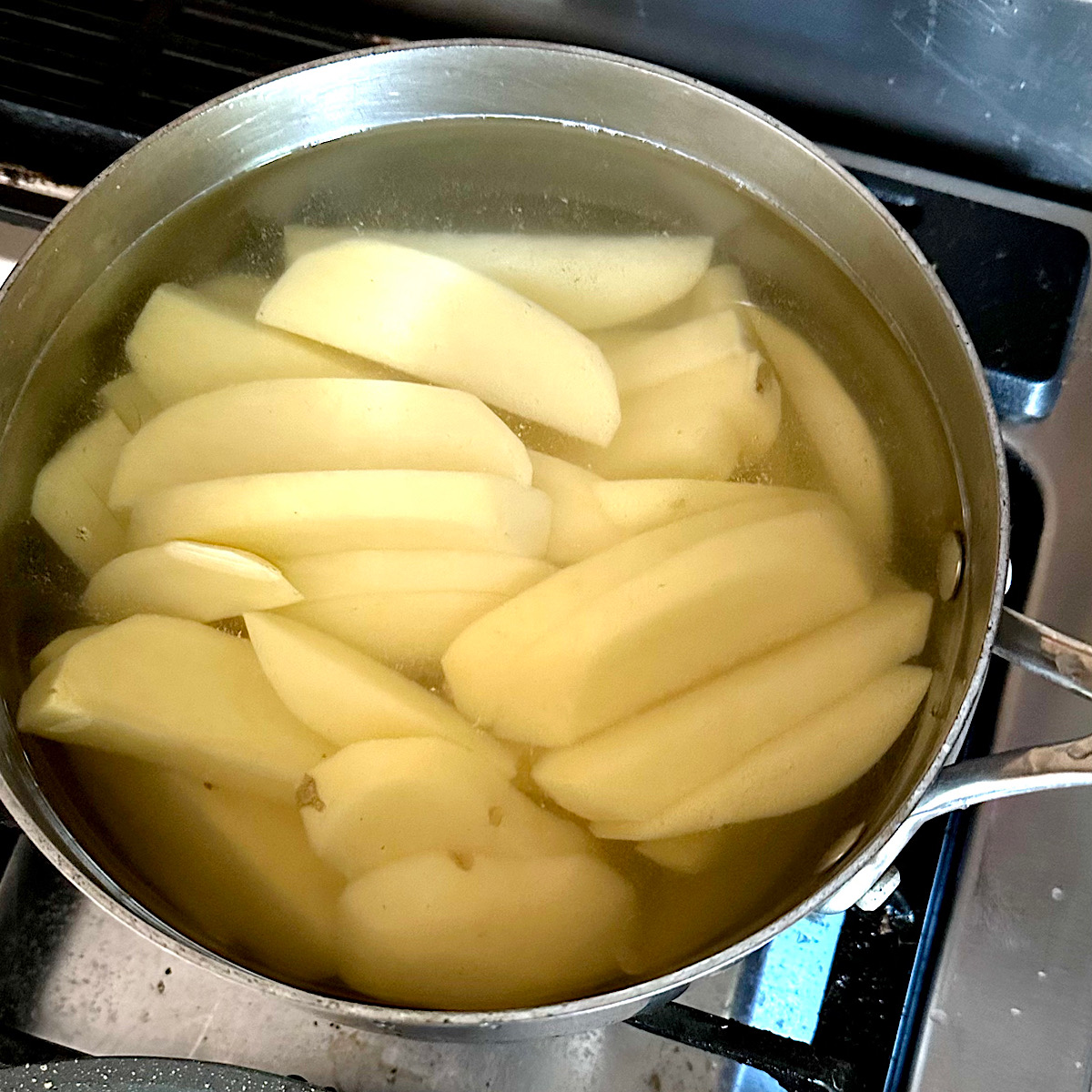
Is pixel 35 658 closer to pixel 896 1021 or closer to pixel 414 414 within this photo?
pixel 414 414

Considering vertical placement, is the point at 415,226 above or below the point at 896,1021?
above

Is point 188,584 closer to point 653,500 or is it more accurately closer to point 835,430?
point 653,500

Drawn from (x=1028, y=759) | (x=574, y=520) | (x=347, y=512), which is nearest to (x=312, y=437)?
(x=347, y=512)

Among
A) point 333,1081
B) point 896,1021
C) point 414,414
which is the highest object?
point 414,414

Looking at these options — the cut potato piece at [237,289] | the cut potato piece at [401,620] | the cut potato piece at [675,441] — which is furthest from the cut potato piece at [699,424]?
the cut potato piece at [237,289]

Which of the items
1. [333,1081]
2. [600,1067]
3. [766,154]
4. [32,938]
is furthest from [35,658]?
[766,154]

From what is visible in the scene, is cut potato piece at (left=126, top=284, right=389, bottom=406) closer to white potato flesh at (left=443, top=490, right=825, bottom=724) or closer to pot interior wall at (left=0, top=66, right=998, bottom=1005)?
pot interior wall at (left=0, top=66, right=998, bottom=1005)

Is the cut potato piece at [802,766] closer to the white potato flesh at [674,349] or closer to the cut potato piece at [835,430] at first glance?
the cut potato piece at [835,430]

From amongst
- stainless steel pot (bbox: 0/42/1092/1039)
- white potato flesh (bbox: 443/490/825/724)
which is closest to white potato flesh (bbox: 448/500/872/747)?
white potato flesh (bbox: 443/490/825/724)
